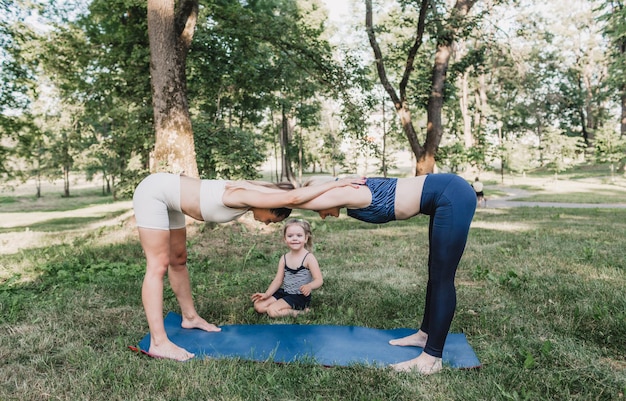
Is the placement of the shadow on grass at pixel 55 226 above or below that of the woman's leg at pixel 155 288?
below

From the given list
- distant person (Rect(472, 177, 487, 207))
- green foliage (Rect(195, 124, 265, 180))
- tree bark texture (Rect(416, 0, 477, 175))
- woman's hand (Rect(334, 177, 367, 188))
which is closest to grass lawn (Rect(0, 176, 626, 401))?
woman's hand (Rect(334, 177, 367, 188))

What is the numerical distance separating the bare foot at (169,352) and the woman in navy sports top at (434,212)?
4.74ft

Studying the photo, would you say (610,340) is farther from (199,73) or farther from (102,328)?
(199,73)

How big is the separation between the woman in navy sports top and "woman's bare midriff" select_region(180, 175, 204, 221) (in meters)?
0.86

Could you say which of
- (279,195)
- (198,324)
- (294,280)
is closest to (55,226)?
(198,324)

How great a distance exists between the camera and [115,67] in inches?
496

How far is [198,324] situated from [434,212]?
2.39 meters

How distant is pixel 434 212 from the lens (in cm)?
308

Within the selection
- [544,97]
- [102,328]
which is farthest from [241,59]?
[544,97]

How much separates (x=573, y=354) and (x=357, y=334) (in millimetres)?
1639

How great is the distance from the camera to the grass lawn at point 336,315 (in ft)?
9.01

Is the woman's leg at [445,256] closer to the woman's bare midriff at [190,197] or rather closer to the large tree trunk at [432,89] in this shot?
the woman's bare midriff at [190,197]

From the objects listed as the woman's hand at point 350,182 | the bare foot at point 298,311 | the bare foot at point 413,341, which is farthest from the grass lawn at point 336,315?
the woman's hand at point 350,182

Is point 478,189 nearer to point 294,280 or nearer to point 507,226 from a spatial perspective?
point 507,226
